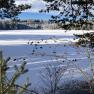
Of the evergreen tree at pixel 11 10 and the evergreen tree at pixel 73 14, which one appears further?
the evergreen tree at pixel 11 10

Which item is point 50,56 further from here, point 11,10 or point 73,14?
point 11,10

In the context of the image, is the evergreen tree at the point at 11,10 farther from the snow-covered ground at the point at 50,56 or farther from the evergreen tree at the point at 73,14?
the evergreen tree at the point at 73,14

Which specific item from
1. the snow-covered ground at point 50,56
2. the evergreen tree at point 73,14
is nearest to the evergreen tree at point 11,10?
the snow-covered ground at point 50,56

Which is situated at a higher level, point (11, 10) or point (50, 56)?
point (11, 10)

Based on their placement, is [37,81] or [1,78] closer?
[1,78]

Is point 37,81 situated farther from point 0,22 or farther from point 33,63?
point 0,22

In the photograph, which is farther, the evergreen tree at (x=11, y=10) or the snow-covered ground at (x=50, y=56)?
the evergreen tree at (x=11, y=10)

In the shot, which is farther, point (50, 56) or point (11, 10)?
point (11, 10)

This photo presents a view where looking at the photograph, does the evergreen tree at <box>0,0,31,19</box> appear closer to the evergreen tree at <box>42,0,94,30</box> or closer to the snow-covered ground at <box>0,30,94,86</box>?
the snow-covered ground at <box>0,30,94,86</box>

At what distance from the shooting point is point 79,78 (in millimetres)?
11234

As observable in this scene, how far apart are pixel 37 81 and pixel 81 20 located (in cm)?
222

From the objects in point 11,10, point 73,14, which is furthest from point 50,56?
point 11,10

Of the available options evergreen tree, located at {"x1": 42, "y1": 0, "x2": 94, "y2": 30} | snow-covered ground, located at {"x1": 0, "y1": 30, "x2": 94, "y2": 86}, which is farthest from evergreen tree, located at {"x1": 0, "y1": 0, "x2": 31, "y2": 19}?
evergreen tree, located at {"x1": 42, "y1": 0, "x2": 94, "y2": 30}

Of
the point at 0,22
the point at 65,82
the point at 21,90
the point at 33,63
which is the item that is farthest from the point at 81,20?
the point at 0,22
